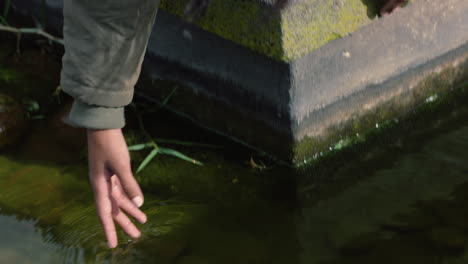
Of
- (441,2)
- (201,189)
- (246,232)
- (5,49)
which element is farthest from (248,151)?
(5,49)

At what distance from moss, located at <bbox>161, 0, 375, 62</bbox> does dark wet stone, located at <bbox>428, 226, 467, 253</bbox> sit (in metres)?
0.82

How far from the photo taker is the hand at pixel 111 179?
1799 millimetres

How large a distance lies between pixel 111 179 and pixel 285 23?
976 mm

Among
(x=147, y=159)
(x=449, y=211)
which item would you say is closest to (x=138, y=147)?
(x=147, y=159)

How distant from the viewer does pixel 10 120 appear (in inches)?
121

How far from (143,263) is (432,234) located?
41.5 inches

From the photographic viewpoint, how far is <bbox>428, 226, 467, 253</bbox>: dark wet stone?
2.44 meters

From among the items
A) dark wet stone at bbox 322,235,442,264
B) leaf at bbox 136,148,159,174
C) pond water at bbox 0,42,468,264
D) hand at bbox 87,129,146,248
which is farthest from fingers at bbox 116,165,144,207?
leaf at bbox 136,148,159,174

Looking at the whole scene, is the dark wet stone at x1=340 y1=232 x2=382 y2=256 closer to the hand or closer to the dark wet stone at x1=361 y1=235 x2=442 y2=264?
the dark wet stone at x1=361 y1=235 x2=442 y2=264

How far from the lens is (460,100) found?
3295mm

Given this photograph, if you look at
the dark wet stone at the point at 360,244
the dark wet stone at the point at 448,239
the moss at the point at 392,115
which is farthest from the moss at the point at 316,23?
the dark wet stone at the point at 448,239

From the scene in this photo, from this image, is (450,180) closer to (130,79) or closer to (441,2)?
(441,2)

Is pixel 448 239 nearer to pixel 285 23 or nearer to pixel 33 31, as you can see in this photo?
pixel 285 23

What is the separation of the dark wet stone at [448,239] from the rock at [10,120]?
1.83m
